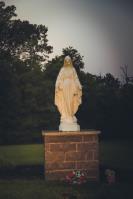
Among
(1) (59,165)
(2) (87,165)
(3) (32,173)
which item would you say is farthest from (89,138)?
(3) (32,173)

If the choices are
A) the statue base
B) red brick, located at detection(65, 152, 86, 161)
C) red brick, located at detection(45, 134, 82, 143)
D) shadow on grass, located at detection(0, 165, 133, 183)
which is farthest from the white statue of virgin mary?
shadow on grass, located at detection(0, 165, 133, 183)

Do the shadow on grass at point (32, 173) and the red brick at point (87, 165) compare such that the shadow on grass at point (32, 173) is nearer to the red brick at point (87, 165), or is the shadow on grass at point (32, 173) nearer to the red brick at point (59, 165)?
the red brick at point (87, 165)

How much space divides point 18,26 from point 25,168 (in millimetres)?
17362

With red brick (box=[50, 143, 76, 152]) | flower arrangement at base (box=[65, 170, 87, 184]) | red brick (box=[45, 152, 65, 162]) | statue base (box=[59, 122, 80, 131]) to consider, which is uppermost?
statue base (box=[59, 122, 80, 131])

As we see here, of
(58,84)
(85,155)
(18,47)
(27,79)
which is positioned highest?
(18,47)

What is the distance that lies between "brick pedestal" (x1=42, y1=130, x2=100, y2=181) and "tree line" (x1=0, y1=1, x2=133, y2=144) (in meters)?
15.1

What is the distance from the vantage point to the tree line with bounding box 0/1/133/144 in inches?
1019

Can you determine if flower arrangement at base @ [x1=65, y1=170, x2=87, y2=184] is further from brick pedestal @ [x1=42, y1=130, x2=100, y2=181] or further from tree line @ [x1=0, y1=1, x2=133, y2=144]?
tree line @ [x1=0, y1=1, x2=133, y2=144]

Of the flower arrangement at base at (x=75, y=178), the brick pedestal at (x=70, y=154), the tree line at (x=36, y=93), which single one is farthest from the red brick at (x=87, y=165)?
the tree line at (x=36, y=93)

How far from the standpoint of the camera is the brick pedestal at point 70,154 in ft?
34.6

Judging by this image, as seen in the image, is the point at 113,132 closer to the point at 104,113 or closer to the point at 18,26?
the point at 104,113

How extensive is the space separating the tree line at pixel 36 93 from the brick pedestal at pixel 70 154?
15.1 m

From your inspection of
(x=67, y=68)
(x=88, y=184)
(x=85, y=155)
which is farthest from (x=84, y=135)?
(x=67, y=68)

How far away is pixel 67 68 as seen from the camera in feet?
37.3
